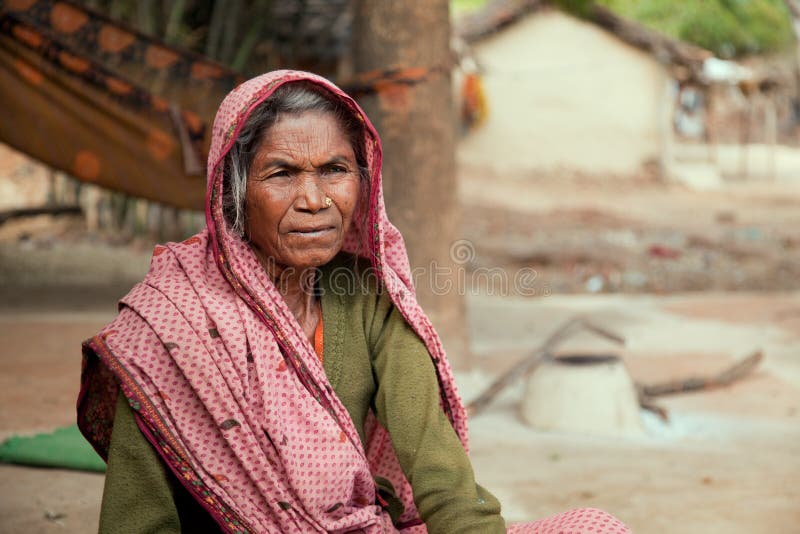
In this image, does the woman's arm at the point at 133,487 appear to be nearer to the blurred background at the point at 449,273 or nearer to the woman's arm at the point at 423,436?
the woman's arm at the point at 423,436

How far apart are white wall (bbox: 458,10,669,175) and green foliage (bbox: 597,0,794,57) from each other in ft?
30.5

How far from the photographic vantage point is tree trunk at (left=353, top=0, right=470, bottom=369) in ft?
14.2

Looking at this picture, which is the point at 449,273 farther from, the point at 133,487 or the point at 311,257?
the point at 133,487

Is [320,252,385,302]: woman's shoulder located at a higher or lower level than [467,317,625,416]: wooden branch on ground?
higher

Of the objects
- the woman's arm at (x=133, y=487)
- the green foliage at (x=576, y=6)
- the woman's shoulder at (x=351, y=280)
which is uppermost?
the green foliage at (x=576, y=6)

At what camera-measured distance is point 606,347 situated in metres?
5.95

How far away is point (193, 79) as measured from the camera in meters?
4.31

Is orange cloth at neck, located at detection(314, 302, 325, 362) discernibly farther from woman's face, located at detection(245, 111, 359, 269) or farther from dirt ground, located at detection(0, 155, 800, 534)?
dirt ground, located at detection(0, 155, 800, 534)

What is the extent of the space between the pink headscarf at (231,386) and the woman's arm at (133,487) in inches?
1.0

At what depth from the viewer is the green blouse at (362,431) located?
1511 mm

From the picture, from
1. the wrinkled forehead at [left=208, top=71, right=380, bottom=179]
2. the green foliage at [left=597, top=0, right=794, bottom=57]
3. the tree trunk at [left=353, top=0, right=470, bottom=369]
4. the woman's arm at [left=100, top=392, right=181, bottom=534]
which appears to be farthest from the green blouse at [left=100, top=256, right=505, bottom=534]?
the green foliage at [left=597, top=0, right=794, bottom=57]

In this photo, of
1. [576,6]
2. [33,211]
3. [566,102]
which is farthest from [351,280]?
[576,6]

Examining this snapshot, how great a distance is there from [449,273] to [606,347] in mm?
1772

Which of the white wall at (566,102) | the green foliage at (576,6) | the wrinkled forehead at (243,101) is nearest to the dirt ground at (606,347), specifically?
the wrinkled forehead at (243,101)
